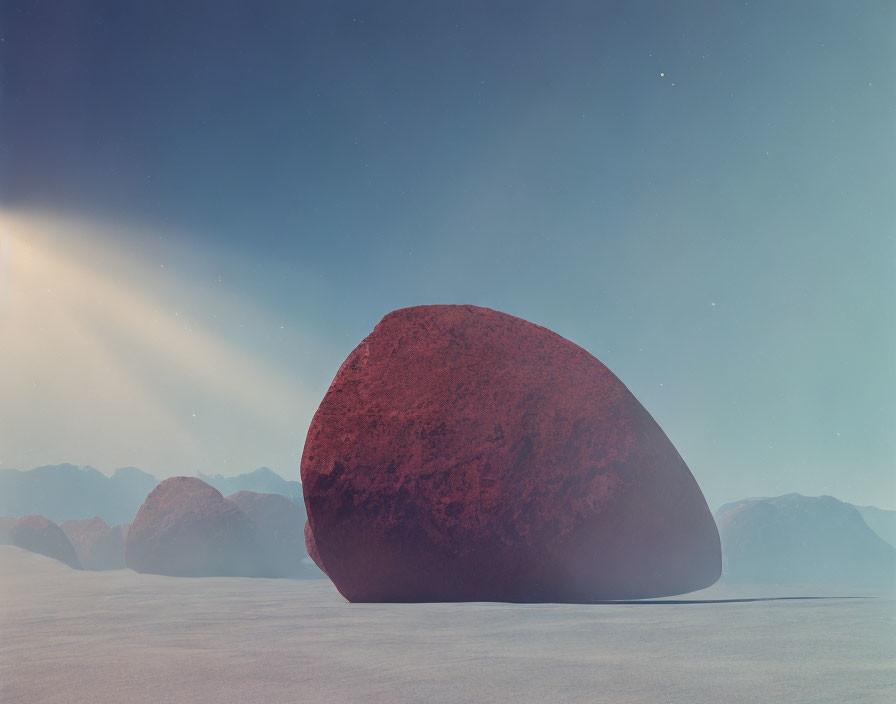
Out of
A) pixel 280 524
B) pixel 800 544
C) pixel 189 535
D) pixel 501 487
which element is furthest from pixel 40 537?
pixel 800 544

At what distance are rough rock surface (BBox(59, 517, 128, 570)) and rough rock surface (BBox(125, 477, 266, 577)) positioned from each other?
28.5ft

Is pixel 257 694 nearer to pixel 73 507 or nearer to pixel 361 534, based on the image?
pixel 361 534

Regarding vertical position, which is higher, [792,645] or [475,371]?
[475,371]

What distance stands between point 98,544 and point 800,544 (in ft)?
113

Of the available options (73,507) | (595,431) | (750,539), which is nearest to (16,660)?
(595,431)

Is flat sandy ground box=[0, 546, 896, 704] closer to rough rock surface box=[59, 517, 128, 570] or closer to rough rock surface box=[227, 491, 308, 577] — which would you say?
rough rock surface box=[227, 491, 308, 577]

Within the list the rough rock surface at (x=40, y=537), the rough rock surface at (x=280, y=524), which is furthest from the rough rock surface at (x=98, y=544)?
the rough rock surface at (x=280, y=524)

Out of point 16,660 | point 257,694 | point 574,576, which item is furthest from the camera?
point 574,576

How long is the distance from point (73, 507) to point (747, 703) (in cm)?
10219

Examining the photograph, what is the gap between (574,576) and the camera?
6914mm

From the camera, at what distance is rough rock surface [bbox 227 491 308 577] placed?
26.4m

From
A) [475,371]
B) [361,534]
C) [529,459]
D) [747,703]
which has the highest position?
[475,371]

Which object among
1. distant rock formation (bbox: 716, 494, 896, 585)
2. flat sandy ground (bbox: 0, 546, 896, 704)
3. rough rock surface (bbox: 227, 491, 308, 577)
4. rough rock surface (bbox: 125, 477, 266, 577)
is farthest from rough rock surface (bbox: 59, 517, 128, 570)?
distant rock formation (bbox: 716, 494, 896, 585)

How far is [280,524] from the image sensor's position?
1091 inches
